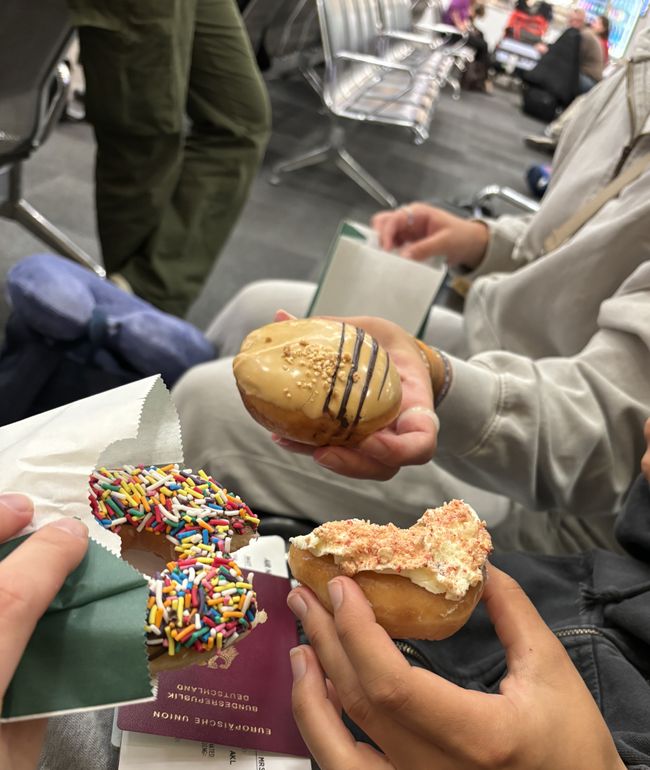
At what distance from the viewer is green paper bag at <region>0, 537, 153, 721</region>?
40cm

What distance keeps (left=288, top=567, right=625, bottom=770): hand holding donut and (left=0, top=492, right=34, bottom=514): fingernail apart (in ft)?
0.76

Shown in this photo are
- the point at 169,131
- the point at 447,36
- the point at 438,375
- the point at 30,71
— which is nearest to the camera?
the point at 438,375

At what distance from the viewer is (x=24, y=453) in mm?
485

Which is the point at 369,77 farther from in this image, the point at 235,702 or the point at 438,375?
the point at 235,702

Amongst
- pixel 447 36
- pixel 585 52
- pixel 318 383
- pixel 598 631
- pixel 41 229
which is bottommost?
pixel 41 229

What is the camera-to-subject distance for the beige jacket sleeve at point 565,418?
0.90 meters

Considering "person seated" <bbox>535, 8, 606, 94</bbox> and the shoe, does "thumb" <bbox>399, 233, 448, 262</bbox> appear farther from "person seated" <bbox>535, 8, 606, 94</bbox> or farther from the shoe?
the shoe

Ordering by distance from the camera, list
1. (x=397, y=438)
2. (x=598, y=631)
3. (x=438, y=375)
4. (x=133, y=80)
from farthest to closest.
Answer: (x=133, y=80) < (x=438, y=375) < (x=397, y=438) < (x=598, y=631)

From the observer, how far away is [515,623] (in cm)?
54


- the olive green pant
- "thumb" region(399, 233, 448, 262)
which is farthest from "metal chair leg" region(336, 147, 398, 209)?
"thumb" region(399, 233, 448, 262)

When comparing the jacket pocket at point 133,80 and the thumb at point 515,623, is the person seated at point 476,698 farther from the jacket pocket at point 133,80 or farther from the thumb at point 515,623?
the jacket pocket at point 133,80

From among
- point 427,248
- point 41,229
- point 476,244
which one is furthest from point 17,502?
point 41,229

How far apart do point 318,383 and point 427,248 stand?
792 mm

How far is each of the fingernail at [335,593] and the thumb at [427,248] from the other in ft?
3.23
